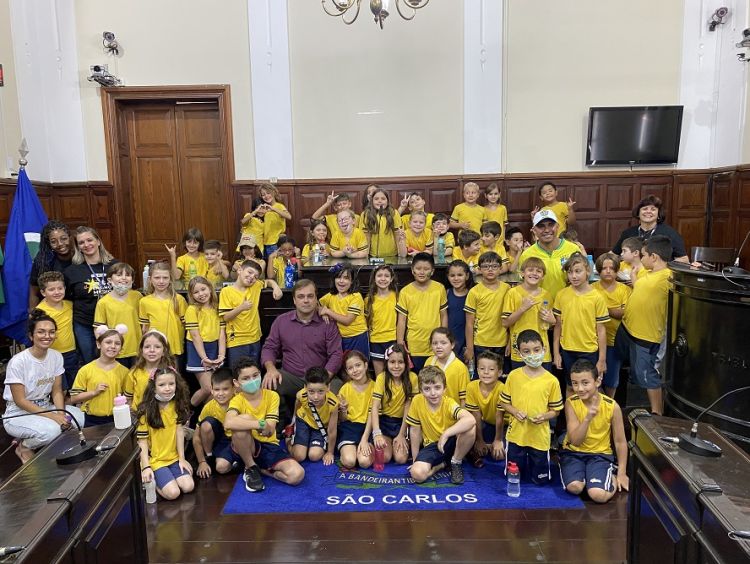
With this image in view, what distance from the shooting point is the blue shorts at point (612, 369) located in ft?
16.4

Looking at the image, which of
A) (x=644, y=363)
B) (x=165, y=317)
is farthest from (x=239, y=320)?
(x=644, y=363)

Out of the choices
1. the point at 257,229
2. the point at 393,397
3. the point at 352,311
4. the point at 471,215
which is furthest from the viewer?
the point at 471,215

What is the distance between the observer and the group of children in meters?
4.08

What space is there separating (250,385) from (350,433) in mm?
940

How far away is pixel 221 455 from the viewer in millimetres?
4395

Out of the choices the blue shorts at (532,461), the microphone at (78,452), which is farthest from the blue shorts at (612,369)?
the microphone at (78,452)

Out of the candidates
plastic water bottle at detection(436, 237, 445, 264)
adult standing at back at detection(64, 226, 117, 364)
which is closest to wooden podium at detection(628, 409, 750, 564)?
plastic water bottle at detection(436, 237, 445, 264)

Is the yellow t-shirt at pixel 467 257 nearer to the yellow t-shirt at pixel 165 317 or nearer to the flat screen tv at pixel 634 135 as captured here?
the yellow t-shirt at pixel 165 317

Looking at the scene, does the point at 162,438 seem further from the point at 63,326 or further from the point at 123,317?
the point at 63,326

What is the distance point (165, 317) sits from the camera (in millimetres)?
4953

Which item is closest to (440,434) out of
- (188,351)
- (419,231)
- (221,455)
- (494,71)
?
(221,455)

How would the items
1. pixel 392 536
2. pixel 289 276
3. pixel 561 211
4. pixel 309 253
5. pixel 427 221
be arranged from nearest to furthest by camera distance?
pixel 392 536
pixel 289 276
pixel 309 253
pixel 427 221
pixel 561 211

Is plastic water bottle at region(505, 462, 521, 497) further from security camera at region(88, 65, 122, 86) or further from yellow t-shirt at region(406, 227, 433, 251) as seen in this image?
security camera at region(88, 65, 122, 86)

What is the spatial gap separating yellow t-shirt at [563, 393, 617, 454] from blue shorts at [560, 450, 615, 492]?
0.14 ft
